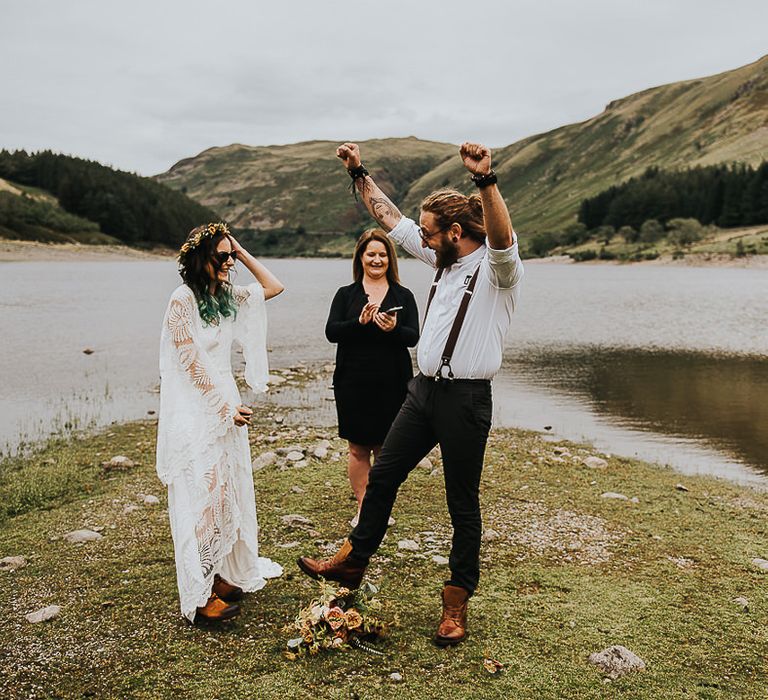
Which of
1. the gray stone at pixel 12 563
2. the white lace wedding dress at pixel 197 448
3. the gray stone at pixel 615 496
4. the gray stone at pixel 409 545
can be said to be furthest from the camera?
the gray stone at pixel 615 496

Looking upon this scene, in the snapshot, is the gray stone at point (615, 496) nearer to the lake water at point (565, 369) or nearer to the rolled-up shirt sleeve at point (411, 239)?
the lake water at point (565, 369)

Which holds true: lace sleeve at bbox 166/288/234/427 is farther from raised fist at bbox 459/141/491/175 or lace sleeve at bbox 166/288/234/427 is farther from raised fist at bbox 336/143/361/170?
raised fist at bbox 459/141/491/175

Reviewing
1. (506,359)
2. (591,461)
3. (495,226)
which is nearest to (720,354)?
(506,359)

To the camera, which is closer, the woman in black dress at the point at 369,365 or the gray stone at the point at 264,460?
the woman in black dress at the point at 369,365

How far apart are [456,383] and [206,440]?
199 cm

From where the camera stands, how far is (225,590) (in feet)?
18.8

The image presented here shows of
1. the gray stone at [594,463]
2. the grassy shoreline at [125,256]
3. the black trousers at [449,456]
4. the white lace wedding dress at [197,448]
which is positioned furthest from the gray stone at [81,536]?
the grassy shoreline at [125,256]

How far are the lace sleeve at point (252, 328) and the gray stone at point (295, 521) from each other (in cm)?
216

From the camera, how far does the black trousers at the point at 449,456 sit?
16.6ft

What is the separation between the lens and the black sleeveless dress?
24.6 ft

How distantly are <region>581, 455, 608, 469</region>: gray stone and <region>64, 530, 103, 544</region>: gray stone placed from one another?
750 centimetres

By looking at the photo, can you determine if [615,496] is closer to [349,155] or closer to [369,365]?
[369,365]

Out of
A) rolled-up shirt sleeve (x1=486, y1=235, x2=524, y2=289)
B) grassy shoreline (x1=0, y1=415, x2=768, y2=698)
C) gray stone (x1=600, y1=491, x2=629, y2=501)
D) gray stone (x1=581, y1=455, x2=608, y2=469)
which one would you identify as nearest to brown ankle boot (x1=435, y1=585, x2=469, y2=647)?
grassy shoreline (x1=0, y1=415, x2=768, y2=698)

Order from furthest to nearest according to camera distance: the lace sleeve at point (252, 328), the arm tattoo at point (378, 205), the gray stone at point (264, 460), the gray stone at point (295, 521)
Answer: the gray stone at point (264, 460) < the gray stone at point (295, 521) < the arm tattoo at point (378, 205) < the lace sleeve at point (252, 328)
